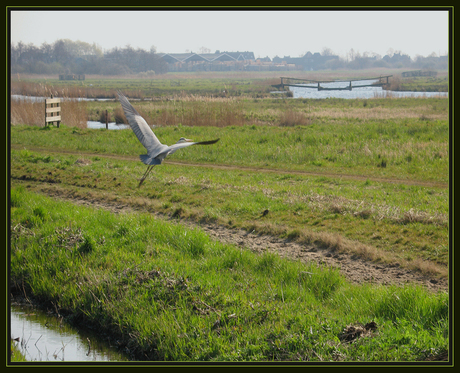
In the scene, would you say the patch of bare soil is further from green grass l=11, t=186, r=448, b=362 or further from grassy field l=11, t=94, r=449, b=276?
green grass l=11, t=186, r=448, b=362

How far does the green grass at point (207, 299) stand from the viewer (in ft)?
16.3

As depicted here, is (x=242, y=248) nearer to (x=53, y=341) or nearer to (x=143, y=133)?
(x=143, y=133)

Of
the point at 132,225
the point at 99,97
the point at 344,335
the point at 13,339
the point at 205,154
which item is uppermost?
the point at 99,97

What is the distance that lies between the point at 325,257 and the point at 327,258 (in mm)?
61

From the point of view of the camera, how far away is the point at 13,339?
6172 mm

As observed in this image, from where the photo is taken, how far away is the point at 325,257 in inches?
318

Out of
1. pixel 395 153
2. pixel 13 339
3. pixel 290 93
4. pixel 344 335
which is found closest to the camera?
pixel 344 335

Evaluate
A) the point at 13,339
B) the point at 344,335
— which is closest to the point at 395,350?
the point at 344,335

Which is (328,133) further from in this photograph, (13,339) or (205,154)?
(13,339)

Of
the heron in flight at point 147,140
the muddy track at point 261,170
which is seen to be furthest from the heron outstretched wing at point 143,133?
the muddy track at point 261,170

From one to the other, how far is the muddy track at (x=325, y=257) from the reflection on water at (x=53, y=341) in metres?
3.29

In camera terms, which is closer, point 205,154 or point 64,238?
point 64,238

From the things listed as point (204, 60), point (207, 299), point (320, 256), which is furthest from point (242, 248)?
point (204, 60)

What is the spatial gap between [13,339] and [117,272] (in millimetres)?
1802
